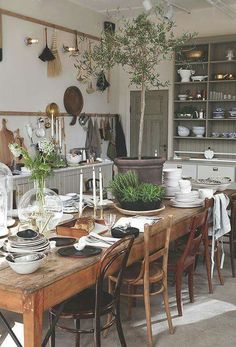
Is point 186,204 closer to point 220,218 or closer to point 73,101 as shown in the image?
point 220,218

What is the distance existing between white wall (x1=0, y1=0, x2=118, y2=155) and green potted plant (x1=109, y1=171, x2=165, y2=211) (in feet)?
9.51

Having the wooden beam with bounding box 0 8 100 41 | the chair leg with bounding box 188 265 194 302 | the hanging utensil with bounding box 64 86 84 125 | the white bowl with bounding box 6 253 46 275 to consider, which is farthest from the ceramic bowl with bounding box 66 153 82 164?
the white bowl with bounding box 6 253 46 275

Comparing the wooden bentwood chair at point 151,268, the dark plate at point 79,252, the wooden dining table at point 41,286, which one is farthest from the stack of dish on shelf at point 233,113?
the wooden dining table at point 41,286

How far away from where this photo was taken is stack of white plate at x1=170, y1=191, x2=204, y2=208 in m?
3.76

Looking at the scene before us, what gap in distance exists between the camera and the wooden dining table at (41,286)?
1.92 metres

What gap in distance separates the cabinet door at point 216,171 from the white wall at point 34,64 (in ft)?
6.55

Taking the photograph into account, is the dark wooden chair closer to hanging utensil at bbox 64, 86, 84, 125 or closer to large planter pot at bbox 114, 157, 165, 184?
large planter pot at bbox 114, 157, 165, 184

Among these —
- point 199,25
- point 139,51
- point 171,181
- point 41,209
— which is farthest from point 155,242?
point 199,25

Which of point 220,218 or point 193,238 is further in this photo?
point 220,218

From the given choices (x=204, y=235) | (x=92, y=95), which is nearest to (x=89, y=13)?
(x=92, y=95)

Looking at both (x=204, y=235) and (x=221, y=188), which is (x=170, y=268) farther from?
A: (x=221, y=188)

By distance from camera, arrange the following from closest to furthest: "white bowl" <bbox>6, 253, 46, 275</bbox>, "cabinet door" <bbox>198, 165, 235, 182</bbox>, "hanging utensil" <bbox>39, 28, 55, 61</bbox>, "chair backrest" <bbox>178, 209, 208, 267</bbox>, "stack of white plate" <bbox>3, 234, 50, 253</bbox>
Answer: "white bowl" <bbox>6, 253, 46, 275</bbox>
"stack of white plate" <bbox>3, 234, 50, 253</bbox>
"chair backrest" <bbox>178, 209, 208, 267</bbox>
"hanging utensil" <bbox>39, 28, 55, 61</bbox>
"cabinet door" <bbox>198, 165, 235, 182</bbox>

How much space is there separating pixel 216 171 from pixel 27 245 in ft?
16.7

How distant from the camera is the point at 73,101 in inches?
279
